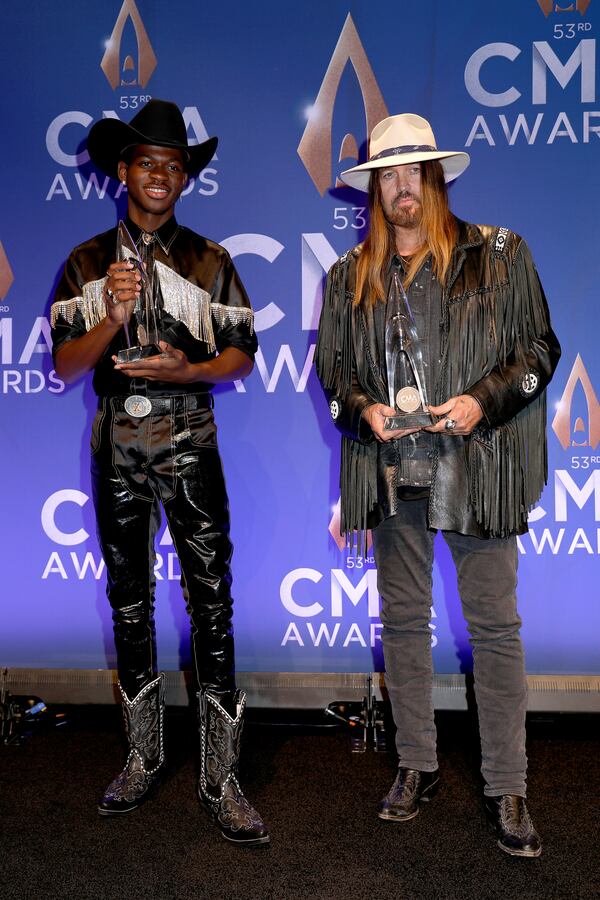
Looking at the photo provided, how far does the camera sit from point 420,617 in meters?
2.45

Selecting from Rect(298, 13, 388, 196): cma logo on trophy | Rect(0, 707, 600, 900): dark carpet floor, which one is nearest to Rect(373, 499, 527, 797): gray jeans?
Rect(0, 707, 600, 900): dark carpet floor

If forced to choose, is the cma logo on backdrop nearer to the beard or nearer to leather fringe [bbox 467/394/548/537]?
the beard

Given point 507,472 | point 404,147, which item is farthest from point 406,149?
point 507,472

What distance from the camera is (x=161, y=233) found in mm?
2543

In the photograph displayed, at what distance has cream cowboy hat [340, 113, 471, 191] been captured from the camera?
2.36 meters

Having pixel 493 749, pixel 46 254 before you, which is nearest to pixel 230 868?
pixel 493 749

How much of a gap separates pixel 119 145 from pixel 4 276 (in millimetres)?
1152

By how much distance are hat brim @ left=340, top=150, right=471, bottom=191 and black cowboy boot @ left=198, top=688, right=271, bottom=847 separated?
1524mm

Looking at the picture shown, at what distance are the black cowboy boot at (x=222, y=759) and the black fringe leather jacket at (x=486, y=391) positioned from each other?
66 centimetres

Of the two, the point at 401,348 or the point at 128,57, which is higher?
the point at 128,57

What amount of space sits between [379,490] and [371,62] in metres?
1.76

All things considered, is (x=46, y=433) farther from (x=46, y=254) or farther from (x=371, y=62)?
(x=371, y=62)

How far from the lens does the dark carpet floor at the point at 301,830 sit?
2.07 metres

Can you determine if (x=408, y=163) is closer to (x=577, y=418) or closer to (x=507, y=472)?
(x=507, y=472)
